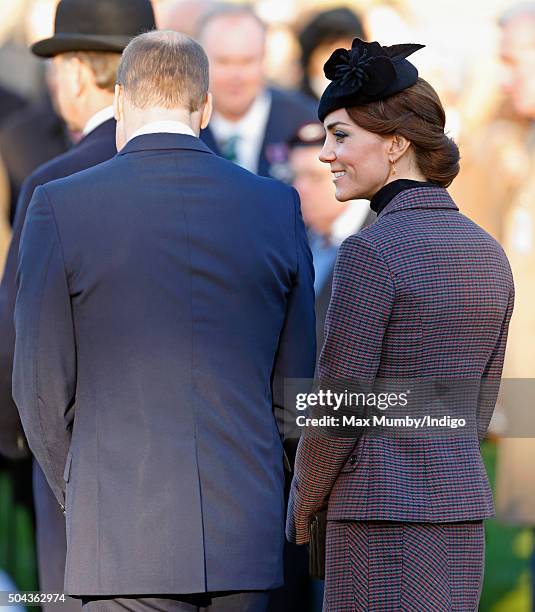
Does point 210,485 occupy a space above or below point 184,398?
below

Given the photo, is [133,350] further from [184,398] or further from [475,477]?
[475,477]

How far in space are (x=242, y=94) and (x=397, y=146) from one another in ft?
9.12

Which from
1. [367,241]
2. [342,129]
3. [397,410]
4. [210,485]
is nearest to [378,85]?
[342,129]

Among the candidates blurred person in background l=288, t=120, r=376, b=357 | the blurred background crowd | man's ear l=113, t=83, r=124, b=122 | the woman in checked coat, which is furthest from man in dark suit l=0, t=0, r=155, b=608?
the blurred background crowd

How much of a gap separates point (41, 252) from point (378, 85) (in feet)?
2.65

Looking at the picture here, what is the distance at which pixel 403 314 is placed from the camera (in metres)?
2.68

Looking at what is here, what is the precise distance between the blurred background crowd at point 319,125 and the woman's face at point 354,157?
5.91ft

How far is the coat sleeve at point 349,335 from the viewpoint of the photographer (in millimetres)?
2658

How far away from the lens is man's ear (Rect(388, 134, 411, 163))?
285cm

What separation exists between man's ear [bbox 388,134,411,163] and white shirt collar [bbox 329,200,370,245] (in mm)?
1769

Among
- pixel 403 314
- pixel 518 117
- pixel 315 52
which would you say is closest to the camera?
pixel 403 314

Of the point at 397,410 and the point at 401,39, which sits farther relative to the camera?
the point at 401,39

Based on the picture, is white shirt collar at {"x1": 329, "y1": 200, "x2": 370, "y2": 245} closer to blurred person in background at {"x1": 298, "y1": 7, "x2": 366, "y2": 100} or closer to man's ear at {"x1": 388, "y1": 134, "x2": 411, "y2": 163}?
blurred person in background at {"x1": 298, "y1": 7, "x2": 366, "y2": 100}

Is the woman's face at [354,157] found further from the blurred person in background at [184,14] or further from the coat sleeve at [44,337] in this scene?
the blurred person in background at [184,14]
